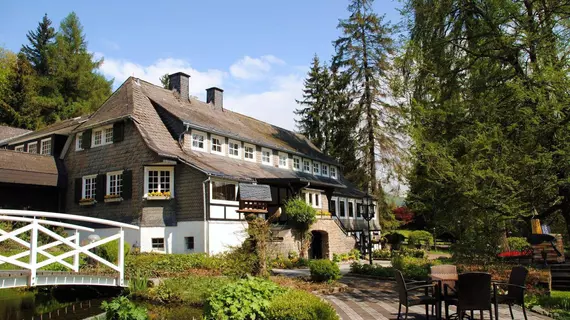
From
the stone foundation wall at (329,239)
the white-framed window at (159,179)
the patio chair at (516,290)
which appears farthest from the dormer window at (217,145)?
the patio chair at (516,290)

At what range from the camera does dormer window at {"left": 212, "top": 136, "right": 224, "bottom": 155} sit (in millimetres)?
22703

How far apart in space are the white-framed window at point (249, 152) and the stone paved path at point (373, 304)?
44.5 feet

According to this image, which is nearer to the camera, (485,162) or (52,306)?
(485,162)

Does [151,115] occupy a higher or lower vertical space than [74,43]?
lower

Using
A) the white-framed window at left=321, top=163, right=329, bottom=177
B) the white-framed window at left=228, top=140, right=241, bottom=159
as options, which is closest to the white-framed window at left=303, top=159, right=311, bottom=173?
the white-framed window at left=321, top=163, right=329, bottom=177

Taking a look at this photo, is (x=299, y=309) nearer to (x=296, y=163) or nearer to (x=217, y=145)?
(x=217, y=145)

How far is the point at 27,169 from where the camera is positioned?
20.6m

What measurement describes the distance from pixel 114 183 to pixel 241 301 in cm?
1516

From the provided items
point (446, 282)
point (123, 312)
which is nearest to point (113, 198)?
point (123, 312)

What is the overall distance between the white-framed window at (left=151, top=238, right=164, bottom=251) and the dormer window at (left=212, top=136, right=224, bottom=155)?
5873 mm

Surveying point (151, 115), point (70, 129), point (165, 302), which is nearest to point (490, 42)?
point (165, 302)

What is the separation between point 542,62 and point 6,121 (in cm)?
4034

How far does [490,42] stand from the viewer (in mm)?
10328

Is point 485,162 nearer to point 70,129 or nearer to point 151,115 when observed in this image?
point 151,115
